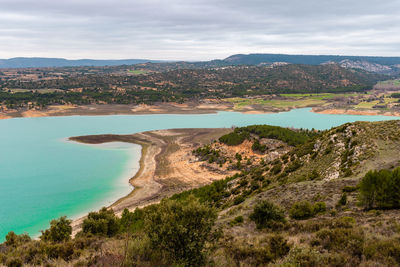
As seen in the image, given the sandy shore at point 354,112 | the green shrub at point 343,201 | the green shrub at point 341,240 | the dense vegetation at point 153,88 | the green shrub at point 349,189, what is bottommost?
the green shrub at point 343,201

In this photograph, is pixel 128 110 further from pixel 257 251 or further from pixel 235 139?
pixel 257 251

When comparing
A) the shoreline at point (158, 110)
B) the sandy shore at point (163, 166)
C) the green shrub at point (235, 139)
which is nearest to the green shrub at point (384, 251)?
the sandy shore at point (163, 166)

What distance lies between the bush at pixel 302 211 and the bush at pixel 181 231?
704cm

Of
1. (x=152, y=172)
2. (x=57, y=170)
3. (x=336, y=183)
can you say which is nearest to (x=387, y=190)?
(x=336, y=183)

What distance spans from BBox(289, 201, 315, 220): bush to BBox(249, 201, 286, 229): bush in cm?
104

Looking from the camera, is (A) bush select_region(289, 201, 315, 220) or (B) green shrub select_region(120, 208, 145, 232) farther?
(B) green shrub select_region(120, 208, 145, 232)

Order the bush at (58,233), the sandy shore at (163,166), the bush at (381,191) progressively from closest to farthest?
the bush at (381,191)
the bush at (58,233)
the sandy shore at (163,166)

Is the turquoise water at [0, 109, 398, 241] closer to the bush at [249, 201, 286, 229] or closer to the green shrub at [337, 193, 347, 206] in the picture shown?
the bush at [249, 201, 286, 229]

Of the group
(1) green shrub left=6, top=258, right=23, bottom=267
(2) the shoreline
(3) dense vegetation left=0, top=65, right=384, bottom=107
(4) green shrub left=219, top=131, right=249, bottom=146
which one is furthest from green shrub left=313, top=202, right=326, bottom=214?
(3) dense vegetation left=0, top=65, right=384, bottom=107

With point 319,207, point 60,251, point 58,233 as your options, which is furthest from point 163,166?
point 60,251

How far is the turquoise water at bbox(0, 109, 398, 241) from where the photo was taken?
2903 centimetres

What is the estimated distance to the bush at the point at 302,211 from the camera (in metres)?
14.8

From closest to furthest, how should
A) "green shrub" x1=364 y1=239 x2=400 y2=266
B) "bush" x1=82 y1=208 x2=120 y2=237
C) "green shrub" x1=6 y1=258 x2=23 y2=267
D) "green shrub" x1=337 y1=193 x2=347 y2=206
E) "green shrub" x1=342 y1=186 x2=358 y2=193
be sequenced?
"green shrub" x1=364 y1=239 x2=400 y2=266, "green shrub" x1=6 y1=258 x2=23 y2=267, "green shrub" x1=337 y1=193 x2=347 y2=206, "green shrub" x1=342 y1=186 x2=358 y2=193, "bush" x1=82 y1=208 x2=120 y2=237

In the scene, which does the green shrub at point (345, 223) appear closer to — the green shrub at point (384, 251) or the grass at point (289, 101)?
the green shrub at point (384, 251)
